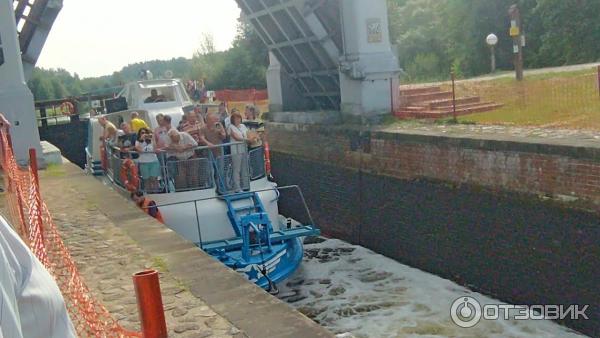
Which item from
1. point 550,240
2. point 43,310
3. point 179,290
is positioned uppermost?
point 43,310

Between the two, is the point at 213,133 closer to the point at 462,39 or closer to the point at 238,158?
the point at 238,158

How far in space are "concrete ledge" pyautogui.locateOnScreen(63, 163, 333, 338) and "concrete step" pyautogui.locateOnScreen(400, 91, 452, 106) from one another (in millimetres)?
6720

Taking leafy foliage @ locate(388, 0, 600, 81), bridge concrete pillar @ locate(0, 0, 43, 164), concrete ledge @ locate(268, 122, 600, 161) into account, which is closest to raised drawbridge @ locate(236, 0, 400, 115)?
concrete ledge @ locate(268, 122, 600, 161)

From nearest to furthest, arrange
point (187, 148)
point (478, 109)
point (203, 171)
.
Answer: point (187, 148)
point (203, 171)
point (478, 109)

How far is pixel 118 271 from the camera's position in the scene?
19.1ft

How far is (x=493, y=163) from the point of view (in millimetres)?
9039

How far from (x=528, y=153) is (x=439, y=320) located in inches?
98.3

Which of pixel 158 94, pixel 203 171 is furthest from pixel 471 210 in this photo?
pixel 158 94

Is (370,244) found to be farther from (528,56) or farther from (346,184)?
(528,56)

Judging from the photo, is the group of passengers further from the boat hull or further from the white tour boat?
the boat hull

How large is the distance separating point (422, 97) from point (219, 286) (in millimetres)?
9074

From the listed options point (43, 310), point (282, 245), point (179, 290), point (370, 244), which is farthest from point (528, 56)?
point (43, 310)

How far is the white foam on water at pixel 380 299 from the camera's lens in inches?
321

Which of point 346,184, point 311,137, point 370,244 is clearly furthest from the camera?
point 311,137
